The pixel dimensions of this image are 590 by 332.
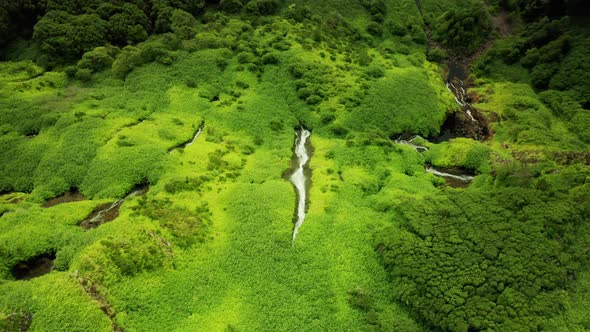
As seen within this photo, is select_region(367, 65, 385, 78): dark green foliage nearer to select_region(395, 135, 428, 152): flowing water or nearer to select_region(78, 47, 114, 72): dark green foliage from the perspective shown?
select_region(395, 135, 428, 152): flowing water

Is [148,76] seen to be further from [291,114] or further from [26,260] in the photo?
[26,260]

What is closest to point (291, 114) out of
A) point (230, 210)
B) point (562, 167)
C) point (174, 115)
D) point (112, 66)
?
point (174, 115)

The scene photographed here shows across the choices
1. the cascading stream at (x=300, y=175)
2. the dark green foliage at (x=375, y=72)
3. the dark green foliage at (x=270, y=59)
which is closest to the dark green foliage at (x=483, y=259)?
the cascading stream at (x=300, y=175)

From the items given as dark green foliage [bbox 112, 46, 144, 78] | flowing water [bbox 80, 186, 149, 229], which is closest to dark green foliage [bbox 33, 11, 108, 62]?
dark green foliage [bbox 112, 46, 144, 78]

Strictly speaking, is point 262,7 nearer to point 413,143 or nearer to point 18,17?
point 413,143

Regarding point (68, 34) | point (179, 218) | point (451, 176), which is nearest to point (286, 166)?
point (179, 218)

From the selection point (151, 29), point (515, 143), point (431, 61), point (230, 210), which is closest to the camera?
point (230, 210)

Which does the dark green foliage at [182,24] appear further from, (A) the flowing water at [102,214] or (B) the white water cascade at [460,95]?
(B) the white water cascade at [460,95]
